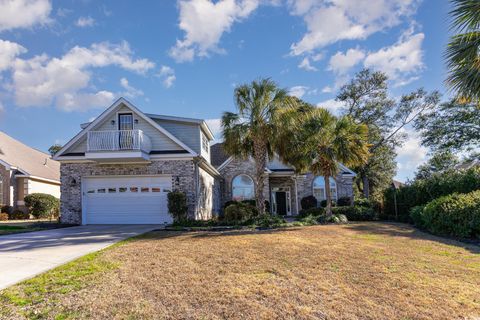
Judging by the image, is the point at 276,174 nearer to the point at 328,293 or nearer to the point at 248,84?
the point at 248,84

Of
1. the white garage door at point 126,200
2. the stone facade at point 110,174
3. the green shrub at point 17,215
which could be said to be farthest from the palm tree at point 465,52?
Answer: the green shrub at point 17,215

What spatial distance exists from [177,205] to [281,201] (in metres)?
11.5

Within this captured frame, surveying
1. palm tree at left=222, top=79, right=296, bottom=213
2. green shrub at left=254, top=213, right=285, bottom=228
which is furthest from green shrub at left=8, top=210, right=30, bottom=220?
green shrub at left=254, top=213, right=285, bottom=228

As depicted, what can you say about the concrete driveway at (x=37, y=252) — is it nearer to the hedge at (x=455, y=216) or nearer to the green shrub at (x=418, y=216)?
the hedge at (x=455, y=216)

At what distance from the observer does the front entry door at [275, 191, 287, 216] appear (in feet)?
80.5

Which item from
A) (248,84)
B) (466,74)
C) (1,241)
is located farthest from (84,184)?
(466,74)

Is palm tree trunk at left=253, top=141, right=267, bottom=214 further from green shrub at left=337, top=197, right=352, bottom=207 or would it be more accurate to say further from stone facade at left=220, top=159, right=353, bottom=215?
green shrub at left=337, top=197, right=352, bottom=207

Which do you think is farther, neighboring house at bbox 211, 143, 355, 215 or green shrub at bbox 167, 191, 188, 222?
neighboring house at bbox 211, 143, 355, 215

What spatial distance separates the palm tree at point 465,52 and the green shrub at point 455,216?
4556 mm

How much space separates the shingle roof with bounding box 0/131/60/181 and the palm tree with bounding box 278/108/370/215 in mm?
18421

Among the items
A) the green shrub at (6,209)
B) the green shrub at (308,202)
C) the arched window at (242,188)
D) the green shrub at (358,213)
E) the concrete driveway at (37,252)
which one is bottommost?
the green shrub at (358,213)

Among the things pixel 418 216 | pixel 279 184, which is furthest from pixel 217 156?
pixel 418 216

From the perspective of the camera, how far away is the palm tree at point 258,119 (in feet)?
47.9

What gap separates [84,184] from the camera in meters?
16.4
